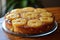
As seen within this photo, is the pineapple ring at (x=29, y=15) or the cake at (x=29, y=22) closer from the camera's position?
the cake at (x=29, y=22)

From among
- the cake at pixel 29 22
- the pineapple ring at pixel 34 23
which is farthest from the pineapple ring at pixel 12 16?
the pineapple ring at pixel 34 23

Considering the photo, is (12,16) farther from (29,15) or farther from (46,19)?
(46,19)

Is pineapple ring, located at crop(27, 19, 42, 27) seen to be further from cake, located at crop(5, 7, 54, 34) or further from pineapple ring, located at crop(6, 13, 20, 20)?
pineapple ring, located at crop(6, 13, 20, 20)

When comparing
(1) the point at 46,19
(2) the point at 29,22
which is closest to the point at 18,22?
(2) the point at 29,22

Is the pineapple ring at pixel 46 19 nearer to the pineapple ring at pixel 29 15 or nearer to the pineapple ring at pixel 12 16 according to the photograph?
the pineapple ring at pixel 29 15

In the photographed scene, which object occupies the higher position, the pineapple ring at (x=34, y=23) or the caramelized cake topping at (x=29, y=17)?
the caramelized cake topping at (x=29, y=17)

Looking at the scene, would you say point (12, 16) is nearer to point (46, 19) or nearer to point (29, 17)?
point (29, 17)

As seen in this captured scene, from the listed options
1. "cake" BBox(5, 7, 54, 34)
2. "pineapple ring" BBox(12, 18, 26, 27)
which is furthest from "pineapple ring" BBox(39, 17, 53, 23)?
"pineapple ring" BBox(12, 18, 26, 27)

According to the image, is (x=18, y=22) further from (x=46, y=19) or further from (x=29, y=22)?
(x=46, y=19)

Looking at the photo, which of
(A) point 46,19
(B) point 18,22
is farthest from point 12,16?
(A) point 46,19

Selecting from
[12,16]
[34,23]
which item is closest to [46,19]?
[34,23]
